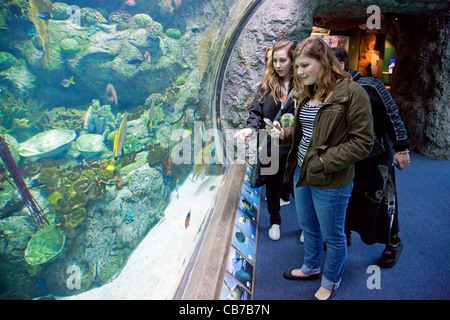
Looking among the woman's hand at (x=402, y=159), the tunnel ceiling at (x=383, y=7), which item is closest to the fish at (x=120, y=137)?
the woman's hand at (x=402, y=159)

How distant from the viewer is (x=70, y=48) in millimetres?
1577

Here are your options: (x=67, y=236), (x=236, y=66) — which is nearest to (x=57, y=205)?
(x=67, y=236)

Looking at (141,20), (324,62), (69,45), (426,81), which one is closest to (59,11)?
(69,45)

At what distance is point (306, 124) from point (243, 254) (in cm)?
128

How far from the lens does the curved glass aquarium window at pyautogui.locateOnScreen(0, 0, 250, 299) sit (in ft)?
4.66

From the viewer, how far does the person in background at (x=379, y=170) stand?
154 cm

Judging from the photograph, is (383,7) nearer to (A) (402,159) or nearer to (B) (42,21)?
(A) (402,159)

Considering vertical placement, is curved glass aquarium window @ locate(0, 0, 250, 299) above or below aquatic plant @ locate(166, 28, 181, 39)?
below

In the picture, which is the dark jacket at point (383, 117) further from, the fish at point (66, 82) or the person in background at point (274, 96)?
the fish at point (66, 82)

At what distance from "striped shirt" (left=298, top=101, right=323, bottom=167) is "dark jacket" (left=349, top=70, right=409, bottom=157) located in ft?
1.49

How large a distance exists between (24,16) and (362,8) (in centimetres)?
436

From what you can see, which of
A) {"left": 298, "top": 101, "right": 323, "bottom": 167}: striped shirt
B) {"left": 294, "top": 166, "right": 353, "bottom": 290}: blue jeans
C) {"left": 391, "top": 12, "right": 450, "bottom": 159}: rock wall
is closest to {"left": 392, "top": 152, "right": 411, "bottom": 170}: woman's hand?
{"left": 294, "top": 166, "right": 353, "bottom": 290}: blue jeans

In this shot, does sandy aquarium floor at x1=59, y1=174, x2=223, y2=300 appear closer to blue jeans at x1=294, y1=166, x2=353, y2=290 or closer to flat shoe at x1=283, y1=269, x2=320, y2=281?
flat shoe at x1=283, y1=269, x2=320, y2=281

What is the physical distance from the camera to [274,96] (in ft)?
6.52
